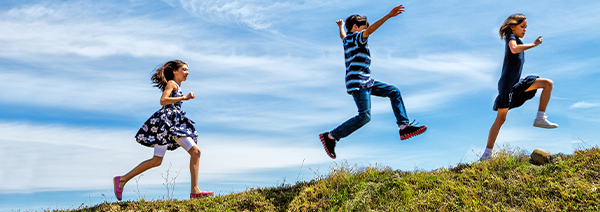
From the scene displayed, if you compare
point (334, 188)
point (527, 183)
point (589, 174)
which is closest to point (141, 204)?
point (334, 188)

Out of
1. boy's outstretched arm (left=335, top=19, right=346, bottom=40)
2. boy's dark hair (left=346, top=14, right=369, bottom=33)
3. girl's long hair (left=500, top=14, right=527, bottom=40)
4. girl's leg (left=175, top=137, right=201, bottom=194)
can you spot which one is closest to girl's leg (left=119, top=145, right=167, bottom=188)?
girl's leg (left=175, top=137, right=201, bottom=194)

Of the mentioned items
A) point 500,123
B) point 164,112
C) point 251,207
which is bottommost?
point 251,207

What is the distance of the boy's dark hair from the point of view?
8227 mm

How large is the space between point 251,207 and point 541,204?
461 cm

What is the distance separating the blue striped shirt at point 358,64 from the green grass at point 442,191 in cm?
177

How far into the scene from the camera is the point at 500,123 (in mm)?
8375

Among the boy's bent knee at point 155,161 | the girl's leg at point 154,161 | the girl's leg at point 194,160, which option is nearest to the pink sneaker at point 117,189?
the girl's leg at point 154,161

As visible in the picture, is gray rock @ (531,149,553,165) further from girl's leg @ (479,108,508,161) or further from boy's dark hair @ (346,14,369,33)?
boy's dark hair @ (346,14,369,33)

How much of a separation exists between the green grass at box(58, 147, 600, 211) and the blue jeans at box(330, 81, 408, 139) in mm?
976

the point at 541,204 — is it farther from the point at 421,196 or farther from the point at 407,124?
the point at 407,124

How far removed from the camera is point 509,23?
8.41 meters

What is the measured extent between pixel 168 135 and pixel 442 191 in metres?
4.84

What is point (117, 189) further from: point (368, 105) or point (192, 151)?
point (368, 105)

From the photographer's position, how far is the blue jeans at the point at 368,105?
25.8 feet
